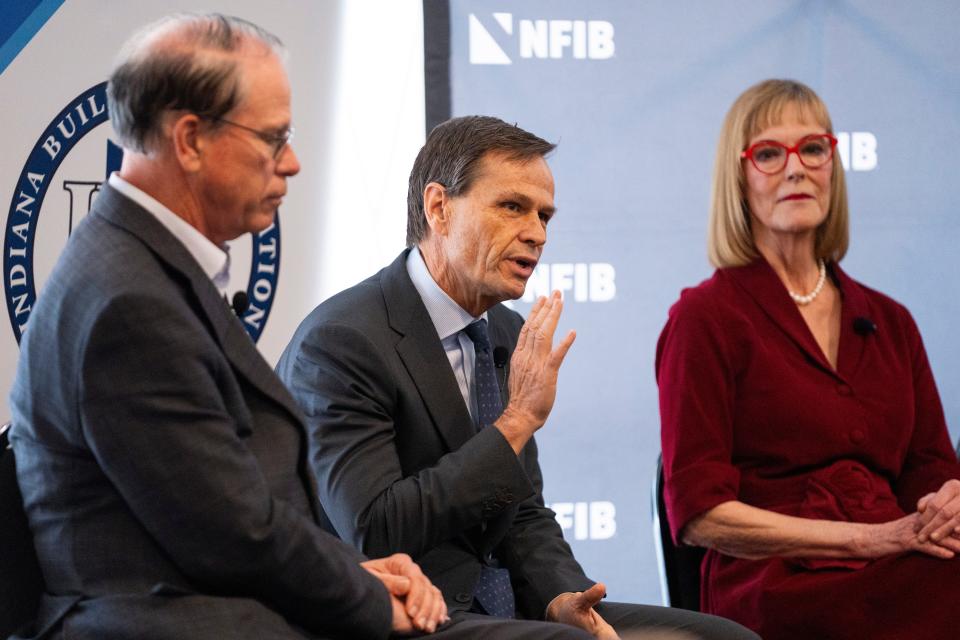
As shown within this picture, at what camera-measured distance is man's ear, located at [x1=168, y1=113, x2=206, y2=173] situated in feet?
5.93

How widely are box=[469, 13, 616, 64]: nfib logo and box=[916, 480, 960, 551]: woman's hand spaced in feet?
6.64

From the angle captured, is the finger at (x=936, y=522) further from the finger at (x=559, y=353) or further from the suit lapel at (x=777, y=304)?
the finger at (x=559, y=353)

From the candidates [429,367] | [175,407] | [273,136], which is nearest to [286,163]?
[273,136]

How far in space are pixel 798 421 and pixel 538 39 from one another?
175 cm

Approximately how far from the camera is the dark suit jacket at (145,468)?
5.31 feet

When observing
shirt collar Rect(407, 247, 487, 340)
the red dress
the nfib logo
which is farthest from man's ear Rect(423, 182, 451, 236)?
the nfib logo

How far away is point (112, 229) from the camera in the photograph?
1.75 meters

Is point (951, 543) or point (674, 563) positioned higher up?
point (951, 543)

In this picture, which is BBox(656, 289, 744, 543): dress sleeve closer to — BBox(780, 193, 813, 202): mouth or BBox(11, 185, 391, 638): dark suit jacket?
BBox(780, 193, 813, 202): mouth

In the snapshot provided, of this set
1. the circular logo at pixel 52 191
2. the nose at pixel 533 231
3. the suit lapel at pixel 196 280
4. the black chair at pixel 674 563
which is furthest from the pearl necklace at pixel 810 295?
the circular logo at pixel 52 191

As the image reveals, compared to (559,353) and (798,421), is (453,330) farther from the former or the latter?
(798,421)

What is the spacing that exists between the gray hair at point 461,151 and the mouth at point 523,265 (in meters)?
0.19

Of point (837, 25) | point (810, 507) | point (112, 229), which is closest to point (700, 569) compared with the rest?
point (810, 507)

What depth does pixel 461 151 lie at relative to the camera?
2.65 meters
